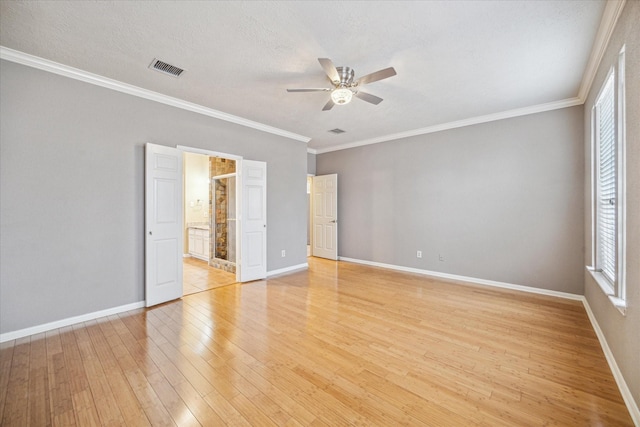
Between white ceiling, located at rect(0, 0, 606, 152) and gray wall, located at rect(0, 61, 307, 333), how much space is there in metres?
0.38

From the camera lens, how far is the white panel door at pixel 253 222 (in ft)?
15.5

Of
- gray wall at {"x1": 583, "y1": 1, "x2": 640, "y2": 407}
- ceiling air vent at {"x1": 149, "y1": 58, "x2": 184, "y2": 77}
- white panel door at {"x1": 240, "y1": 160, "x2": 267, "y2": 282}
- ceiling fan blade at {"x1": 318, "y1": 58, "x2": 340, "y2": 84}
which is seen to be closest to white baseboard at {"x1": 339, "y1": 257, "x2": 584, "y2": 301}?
gray wall at {"x1": 583, "y1": 1, "x2": 640, "y2": 407}

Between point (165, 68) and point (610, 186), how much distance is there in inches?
184

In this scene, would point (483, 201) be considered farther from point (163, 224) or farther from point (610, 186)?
point (163, 224)

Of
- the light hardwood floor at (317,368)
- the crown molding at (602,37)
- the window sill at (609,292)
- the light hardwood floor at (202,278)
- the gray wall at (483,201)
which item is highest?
the crown molding at (602,37)

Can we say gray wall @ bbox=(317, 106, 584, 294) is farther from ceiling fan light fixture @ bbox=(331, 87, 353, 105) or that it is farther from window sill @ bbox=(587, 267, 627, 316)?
ceiling fan light fixture @ bbox=(331, 87, 353, 105)

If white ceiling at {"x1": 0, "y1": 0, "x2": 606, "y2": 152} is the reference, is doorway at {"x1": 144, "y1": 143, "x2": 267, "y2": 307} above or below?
below

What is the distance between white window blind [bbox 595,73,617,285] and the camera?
2.41m

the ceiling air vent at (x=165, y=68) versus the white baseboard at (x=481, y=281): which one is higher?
the ceiling air vent at (x=165, y=68)

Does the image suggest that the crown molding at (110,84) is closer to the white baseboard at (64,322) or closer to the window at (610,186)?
the white baseboard at (64,322)

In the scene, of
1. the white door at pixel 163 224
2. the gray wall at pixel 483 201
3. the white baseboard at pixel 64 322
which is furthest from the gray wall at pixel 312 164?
the white baseboard at pixel 64 322

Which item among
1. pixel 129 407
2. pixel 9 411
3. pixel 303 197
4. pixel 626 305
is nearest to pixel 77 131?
pixel 9 411

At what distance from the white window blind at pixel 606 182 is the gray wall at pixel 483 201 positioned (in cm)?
106

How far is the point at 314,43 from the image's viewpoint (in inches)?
99.8
